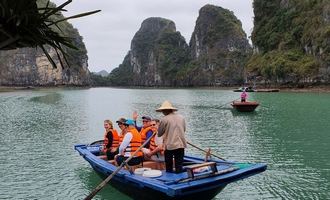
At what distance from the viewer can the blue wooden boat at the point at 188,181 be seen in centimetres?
790

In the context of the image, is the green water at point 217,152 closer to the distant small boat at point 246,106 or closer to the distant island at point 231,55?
the distant small boat at point 246,106

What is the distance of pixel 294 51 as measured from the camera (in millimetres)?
90312

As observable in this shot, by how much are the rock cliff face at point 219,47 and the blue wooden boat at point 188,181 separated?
429ft

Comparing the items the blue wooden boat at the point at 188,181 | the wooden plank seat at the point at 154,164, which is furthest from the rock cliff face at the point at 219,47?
the blue wooden boat at the point at 188,181

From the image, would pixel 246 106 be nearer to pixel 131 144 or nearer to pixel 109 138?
pixel 109 138

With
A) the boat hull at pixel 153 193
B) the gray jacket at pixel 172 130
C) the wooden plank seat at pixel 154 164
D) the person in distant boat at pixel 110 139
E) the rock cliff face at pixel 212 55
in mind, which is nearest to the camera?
the boat hull at pixel 153 193

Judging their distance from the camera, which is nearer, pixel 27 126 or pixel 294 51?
pixel 27 126

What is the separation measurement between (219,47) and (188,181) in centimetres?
14919

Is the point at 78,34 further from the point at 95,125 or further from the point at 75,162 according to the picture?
the point at 75,162

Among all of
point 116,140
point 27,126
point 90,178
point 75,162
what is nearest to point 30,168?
point 75,162

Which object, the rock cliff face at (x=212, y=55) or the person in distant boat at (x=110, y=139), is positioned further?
the rock cliff face at (x=212, y=55)

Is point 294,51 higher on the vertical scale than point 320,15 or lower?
lower

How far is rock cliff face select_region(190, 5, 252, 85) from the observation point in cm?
14488

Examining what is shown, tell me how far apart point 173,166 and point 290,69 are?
81.1 meters
